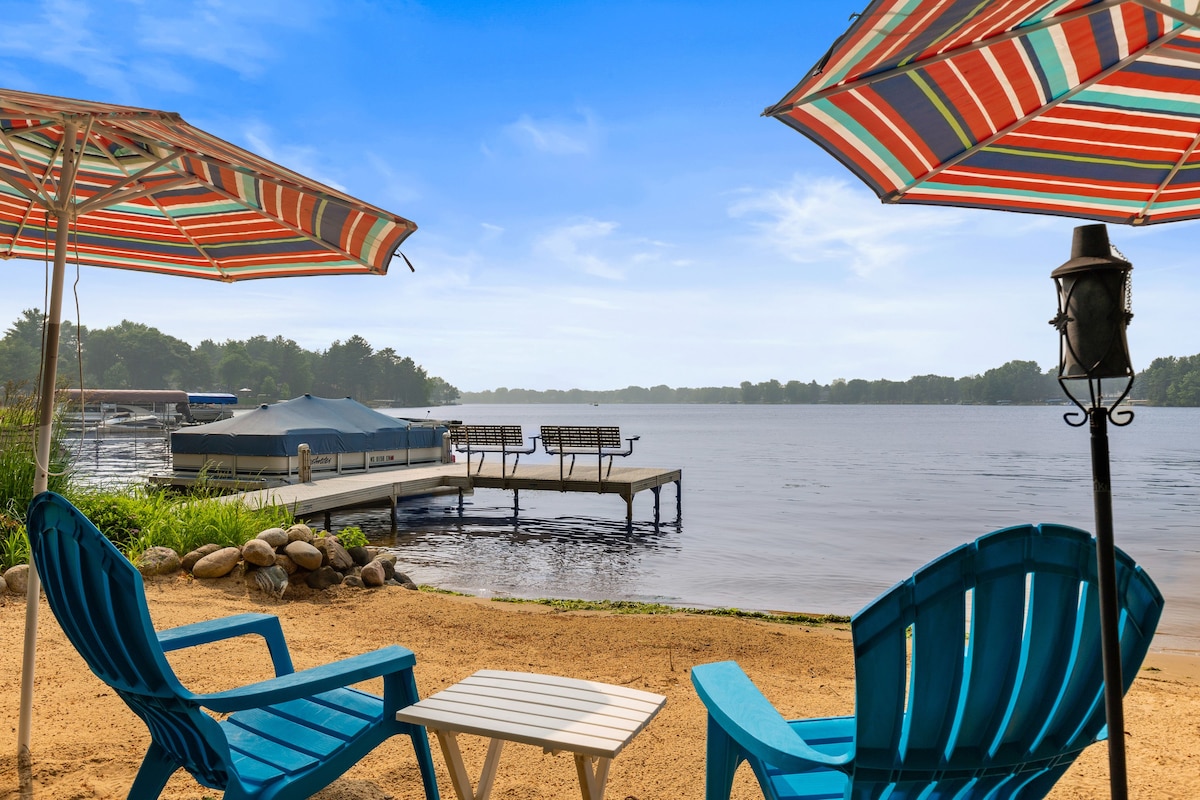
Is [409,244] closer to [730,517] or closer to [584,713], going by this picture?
[584,713]

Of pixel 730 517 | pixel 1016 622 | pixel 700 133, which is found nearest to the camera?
pixel 1016 622

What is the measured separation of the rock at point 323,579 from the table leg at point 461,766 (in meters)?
4.89

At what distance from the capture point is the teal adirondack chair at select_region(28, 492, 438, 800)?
1967mm

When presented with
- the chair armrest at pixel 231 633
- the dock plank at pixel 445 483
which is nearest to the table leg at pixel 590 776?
the chair armrest at pixel 231 633

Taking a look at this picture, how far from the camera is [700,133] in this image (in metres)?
16.5

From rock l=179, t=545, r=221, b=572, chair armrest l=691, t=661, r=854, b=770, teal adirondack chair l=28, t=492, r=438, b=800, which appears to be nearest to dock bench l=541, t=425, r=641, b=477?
rock l=179, t=545, r=221, b=572

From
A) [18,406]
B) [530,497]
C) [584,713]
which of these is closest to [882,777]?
[584,713]

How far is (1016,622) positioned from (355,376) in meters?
150

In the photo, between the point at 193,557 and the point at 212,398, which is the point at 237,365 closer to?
the point at 212,398

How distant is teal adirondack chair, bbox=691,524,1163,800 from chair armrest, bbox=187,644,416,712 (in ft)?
3.44

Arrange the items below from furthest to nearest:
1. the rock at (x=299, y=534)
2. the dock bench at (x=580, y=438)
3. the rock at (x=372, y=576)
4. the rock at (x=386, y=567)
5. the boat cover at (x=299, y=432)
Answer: the boat cover at (x=299, y=432) → the dock bench at (x=580, y=438) → the rock at (x=386, y=567) → the rock at (x=299, y=534) → the rock at (x=372, y=576)

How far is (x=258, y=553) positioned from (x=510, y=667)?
3076 mm

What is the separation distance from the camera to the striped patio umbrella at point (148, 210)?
9.11 ft

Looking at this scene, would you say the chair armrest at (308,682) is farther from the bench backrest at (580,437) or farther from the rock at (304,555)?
the bench backrest at (580,437)
